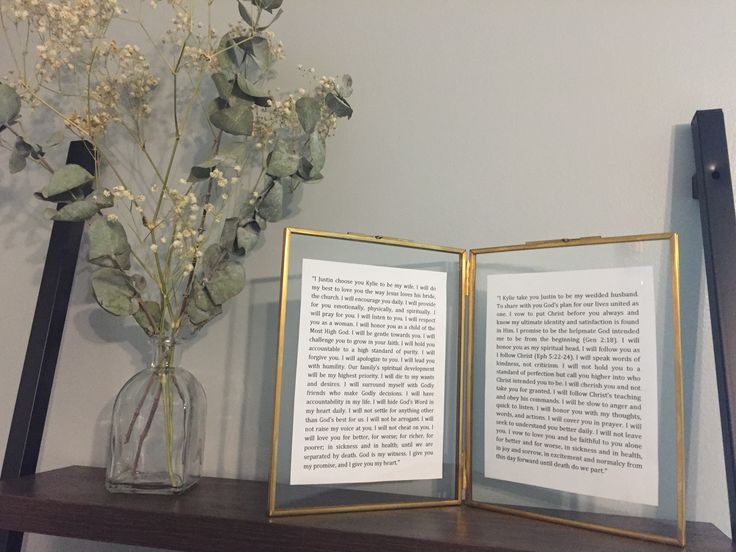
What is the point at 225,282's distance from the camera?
70 centimetres

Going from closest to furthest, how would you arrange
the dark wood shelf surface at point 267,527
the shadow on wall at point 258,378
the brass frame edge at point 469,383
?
the dark wood shelf surface at point 267,527 → the brass frame edge at point 469,383 → the shadow on wall at point 258,378

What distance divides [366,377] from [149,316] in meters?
0.30

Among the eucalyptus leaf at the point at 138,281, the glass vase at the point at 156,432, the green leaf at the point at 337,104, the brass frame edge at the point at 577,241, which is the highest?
the green leaf at the point at 337,104

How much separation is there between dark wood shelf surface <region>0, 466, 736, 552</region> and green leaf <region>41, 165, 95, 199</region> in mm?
359

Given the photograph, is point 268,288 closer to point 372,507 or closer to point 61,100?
point 372,507

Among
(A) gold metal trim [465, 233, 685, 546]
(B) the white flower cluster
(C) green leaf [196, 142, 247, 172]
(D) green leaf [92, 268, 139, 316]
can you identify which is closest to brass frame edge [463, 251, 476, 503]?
(A) gold metal trim [465, 233, 685, 546]

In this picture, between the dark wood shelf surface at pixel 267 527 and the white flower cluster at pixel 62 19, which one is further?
the white flower cluster at pixel 62 19

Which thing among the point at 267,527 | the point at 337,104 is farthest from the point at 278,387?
the point at 337,104

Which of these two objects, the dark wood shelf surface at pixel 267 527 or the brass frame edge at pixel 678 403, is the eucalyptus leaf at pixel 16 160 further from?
the brass frame edge at pixel 678 403

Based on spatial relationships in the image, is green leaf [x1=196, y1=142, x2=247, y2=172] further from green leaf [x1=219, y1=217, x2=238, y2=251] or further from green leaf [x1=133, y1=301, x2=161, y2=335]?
green leaf [x1=133, y1=301, x2=161, y2=335]

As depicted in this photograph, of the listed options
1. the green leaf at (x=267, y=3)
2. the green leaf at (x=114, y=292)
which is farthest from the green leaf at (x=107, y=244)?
the green leaf at (x=267, y=3)

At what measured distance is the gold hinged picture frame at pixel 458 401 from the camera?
576 mm

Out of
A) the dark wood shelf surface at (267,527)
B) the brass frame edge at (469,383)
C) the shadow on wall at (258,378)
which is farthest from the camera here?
the shadow on wall at (258,378)

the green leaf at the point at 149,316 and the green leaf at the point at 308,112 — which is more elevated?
the green leaf at the point at 308,112
